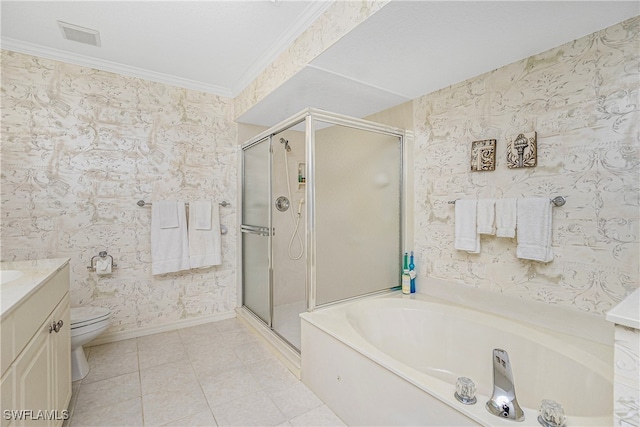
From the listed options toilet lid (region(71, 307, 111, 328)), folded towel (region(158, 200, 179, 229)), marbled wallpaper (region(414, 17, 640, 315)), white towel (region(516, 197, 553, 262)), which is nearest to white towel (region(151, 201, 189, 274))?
folded towel (region(158, 200, 179, 229))

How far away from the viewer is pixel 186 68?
2441mm

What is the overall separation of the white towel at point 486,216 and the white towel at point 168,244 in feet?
7.83

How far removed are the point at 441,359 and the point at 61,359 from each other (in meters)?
2.05

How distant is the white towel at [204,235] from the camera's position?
105 inches

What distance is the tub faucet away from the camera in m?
0.94

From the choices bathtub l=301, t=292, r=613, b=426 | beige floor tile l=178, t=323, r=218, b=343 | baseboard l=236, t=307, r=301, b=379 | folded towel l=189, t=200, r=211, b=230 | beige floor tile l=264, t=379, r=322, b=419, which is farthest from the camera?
folded towel l=189, t=200, r=211, b=230

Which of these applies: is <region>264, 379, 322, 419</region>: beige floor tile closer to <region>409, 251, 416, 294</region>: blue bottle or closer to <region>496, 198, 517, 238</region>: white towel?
<region>409, 251, 416, 294</region>: blue bottle

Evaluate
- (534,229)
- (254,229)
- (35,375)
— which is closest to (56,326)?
(35,375)

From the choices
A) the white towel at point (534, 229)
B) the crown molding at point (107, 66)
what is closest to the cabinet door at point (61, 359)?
the crown molding at point (107, 66)

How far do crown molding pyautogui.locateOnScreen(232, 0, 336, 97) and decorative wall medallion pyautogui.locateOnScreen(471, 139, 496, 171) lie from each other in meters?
1.22

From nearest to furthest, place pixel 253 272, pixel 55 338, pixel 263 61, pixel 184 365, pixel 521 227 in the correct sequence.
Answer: pixel 55 338
pixel 521 227
pixel 184 365
pixel 263 61
pixel 253 272

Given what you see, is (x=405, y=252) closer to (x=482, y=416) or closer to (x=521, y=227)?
(x=521, y=227)

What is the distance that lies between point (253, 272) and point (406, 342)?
5.08 ft

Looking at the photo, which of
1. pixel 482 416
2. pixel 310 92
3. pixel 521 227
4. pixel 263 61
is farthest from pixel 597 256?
pixel 263 61
